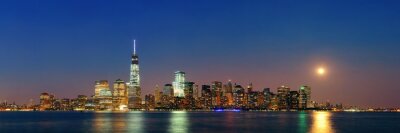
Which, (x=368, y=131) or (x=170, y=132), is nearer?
(x=170, y=132)

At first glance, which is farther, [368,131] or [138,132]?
[368,131]

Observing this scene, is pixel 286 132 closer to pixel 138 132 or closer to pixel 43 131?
pixel 138 132

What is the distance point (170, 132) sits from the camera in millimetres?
106000

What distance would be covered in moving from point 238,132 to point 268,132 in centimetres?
630

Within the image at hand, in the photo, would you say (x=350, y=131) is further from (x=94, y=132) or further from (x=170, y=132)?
Answer: (x=94, y=132)

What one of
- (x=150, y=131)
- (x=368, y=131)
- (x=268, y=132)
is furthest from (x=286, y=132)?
(x=150, y=131)

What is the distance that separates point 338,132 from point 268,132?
1391 centimetres

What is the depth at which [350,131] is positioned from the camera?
113m

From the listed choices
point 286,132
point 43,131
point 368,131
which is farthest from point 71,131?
point 368,131

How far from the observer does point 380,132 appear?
10919 centimetres

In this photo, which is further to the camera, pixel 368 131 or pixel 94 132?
pixel 368 131

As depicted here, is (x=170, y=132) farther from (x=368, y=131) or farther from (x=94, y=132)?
(x=368, y=131)

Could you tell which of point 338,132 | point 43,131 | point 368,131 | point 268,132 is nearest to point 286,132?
point 268,132

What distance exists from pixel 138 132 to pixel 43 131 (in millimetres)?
20029
